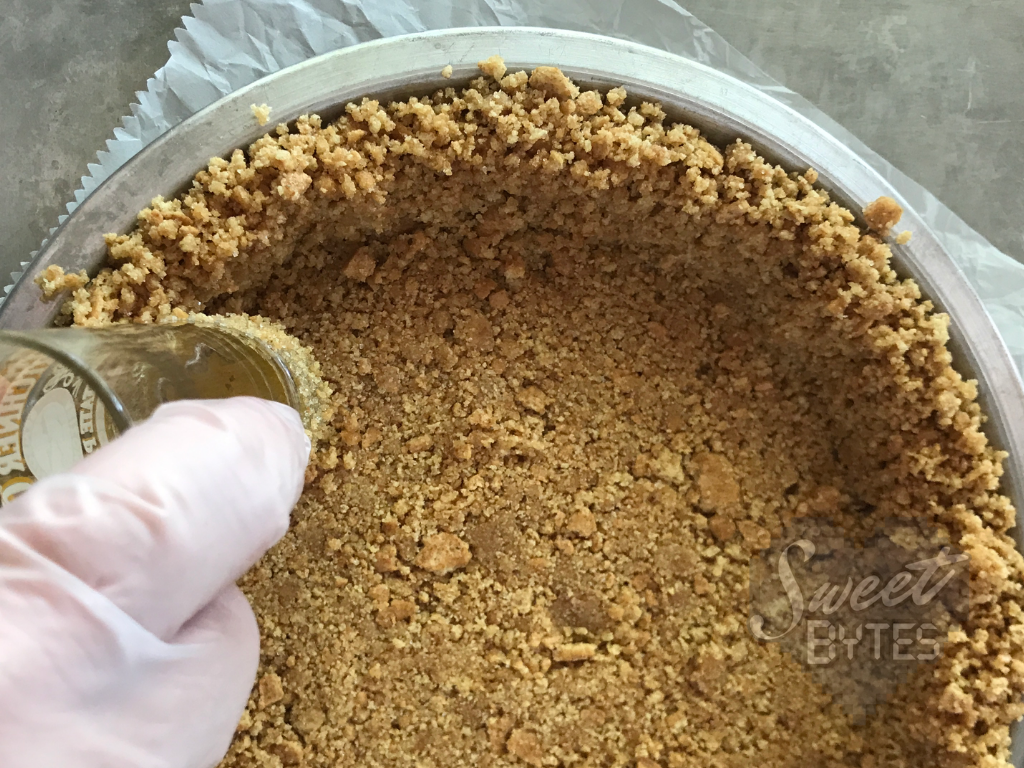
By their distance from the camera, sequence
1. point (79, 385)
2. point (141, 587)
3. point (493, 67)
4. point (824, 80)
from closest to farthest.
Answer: point (141, 587) < point (79, 385) < point (493, 67) < point (824, 80)

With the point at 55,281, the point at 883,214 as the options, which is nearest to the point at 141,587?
the point at 55,281

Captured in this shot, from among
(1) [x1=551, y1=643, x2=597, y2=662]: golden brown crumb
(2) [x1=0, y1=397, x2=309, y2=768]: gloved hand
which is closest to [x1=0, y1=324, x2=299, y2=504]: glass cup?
(2) [x1=0, y1=397, x2=309, y2=768]: gloved hand

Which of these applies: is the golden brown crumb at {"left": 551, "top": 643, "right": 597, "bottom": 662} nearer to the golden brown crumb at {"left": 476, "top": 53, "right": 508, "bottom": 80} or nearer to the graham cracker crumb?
the graham cracker crumb

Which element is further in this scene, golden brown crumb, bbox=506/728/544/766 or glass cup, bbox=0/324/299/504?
golden brown crumb, bbox=506/728/544/766

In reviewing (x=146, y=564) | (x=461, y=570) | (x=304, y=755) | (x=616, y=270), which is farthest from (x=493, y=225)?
(x=304, y=755)

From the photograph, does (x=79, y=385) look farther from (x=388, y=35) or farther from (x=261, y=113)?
(x=388, y=35)
